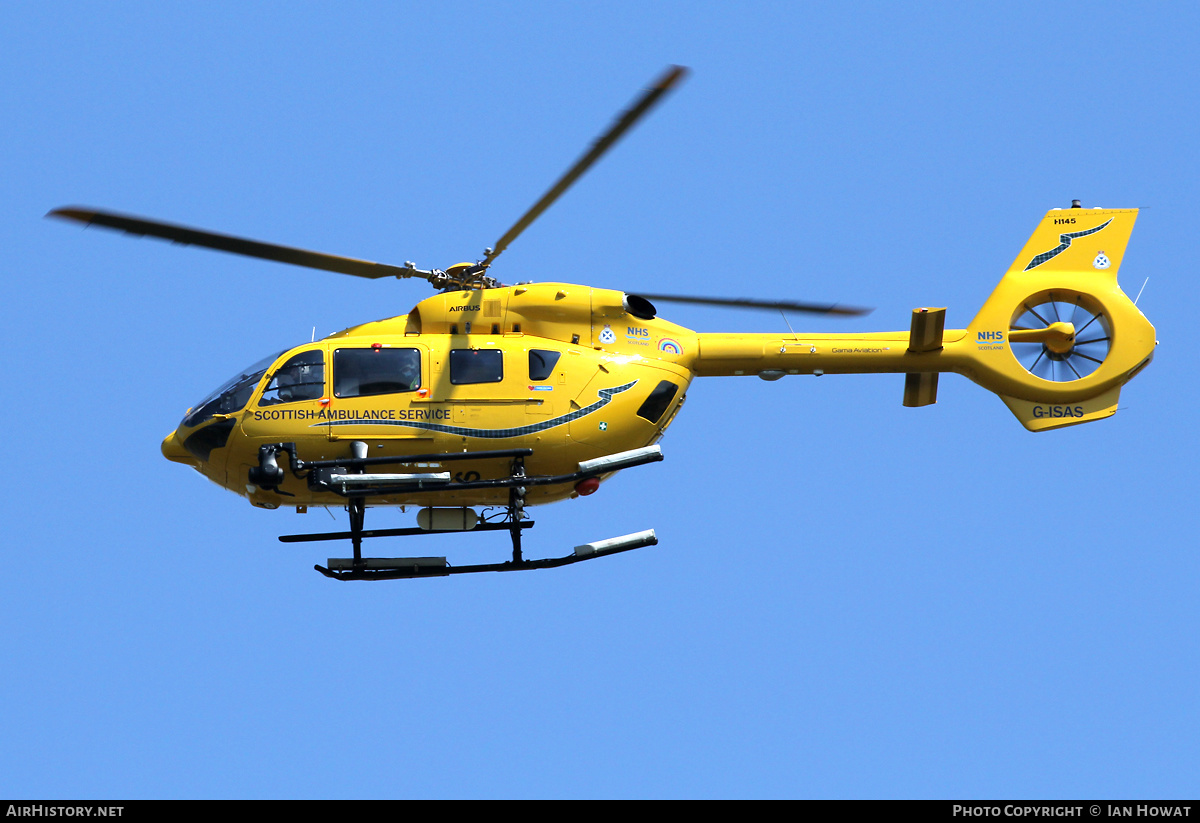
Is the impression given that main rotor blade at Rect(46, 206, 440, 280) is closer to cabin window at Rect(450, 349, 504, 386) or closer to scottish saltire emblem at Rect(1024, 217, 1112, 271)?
cabin window at Rect(450, 349, 504, 386)

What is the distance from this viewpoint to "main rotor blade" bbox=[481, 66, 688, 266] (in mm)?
14203

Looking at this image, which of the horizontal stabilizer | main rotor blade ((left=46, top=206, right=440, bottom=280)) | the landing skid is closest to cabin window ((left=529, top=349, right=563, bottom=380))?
the landing skid

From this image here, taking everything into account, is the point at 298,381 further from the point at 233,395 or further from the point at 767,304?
the point at 767,304

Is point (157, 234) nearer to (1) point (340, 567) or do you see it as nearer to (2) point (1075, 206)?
(1) point (340, 567)

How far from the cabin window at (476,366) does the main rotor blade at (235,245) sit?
3.90 ft

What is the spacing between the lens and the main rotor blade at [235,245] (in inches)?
597

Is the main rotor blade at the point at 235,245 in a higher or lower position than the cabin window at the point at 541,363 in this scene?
higher

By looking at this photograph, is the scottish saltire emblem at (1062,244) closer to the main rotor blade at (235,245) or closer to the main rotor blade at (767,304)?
the main rotor blade at (767,304)

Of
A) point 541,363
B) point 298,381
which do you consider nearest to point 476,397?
point 541,363

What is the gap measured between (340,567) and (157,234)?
4.70 metres

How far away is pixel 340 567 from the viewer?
1742cm

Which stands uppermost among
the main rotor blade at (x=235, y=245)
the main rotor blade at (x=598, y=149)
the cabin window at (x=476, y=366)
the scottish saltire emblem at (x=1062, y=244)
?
the scottish saltire emblem at (x=1062, y=244)

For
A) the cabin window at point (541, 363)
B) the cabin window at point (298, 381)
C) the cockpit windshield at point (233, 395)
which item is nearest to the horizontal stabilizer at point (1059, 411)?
the cabin window at point (541, 363)
